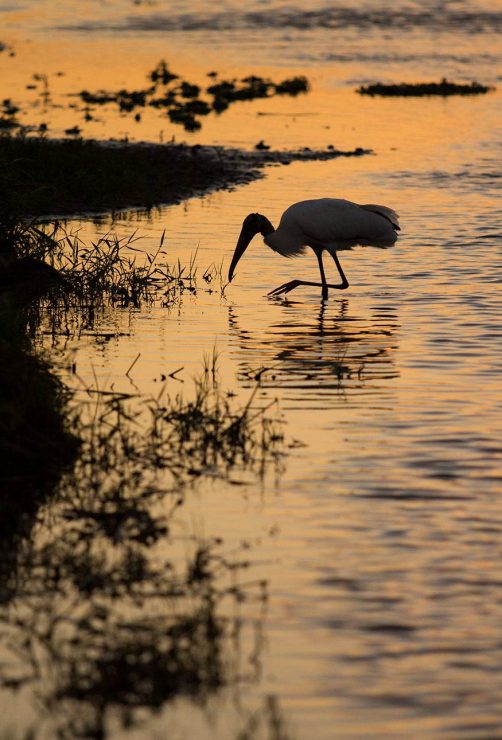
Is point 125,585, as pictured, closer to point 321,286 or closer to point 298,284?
point 298,284

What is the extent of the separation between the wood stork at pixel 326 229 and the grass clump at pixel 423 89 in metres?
A: 21.0

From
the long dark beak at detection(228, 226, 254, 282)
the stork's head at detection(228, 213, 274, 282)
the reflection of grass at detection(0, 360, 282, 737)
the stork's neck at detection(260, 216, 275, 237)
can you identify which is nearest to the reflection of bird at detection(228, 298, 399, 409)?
the long dark beak at detection(228, 226, 254, 282)

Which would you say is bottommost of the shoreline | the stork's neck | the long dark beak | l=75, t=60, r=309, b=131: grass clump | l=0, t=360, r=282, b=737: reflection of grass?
l=0, t=360, r=282, b=737: reflection of grass

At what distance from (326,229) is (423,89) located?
22.3m

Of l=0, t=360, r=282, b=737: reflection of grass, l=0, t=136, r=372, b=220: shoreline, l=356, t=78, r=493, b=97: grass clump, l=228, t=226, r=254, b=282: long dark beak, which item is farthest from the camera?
l=356, t=78, r=493, b=97: grass clump

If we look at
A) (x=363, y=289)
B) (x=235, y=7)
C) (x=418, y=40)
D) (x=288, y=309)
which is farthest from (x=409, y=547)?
(x=235, y=7)

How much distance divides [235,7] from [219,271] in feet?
171

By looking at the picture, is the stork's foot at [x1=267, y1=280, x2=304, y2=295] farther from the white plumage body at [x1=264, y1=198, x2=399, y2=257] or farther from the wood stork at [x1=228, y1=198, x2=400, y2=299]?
the white plumage body at [x1=264, y1=198, x2=399, y2=257]

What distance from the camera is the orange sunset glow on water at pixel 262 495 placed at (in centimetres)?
576

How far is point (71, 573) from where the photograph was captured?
6.77 meters

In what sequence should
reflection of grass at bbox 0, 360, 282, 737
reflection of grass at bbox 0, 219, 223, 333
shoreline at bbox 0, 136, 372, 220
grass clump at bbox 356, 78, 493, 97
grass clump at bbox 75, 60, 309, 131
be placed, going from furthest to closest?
1. grass clump at bbox 356, 78, 493, 97
2. grass clump at bbox 75, 60, 309, 131
3. shoreline at bbox 0, 136, 372, 220
4. reflection of grass at bbox 0, 219, 223, 333
5. reflection of grass at bbox 0, 360, 282, 737

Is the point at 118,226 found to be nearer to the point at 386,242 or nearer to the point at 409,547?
the point at 386,242

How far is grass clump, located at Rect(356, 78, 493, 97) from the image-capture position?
35938 millimetres

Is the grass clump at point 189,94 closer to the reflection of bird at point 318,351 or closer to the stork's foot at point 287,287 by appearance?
the stork's foot at point 287,287
